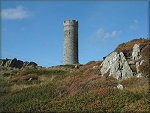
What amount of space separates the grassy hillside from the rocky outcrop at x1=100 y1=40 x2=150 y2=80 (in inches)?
40.6

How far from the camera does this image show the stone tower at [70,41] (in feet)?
275

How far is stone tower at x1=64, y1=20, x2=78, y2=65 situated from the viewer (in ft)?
275

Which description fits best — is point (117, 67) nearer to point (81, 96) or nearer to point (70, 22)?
point (81, 96)

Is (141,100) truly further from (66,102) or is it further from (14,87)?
(14,87)

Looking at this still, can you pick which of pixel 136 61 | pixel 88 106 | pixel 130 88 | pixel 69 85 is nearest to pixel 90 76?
pixel 69 85

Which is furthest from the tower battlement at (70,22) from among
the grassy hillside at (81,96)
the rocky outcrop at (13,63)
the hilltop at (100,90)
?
the grassy hillside at (81,96)

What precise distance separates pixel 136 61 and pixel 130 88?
6.76 metres

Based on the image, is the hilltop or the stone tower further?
the stone tower

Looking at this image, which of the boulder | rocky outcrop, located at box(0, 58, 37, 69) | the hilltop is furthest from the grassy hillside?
rocky outcrop, located at box(0, 58, 37, 69)

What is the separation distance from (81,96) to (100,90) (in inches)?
76.1

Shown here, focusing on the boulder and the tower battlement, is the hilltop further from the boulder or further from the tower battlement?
the tower battlement

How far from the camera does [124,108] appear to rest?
29922 millimetres

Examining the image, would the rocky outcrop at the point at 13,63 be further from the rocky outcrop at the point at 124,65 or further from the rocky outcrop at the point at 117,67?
the rocky outcrop at the point at 117,67

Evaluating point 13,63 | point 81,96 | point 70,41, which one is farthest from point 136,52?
point 13,63
